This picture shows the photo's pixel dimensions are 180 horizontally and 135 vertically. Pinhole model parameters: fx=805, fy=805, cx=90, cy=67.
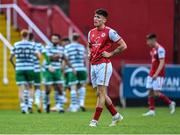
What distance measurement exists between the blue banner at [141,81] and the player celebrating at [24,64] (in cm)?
620

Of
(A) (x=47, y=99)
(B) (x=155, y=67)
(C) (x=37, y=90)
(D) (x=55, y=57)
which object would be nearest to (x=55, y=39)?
(D) (x=55, y=57)

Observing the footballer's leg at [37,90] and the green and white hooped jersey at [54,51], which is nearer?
the green and white hooped jersey at [54,51]

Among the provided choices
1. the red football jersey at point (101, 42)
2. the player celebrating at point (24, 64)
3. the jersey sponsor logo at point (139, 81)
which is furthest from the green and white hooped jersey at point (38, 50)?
the red football jersey at point (101, 42)

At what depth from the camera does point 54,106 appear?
2705 centimetres

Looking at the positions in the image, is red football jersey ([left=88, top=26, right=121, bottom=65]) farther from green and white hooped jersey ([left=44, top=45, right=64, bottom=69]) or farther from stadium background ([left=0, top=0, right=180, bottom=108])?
stadium background ([left=0, top=0, right=180, bottom=108])

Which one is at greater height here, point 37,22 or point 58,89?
point 37,22

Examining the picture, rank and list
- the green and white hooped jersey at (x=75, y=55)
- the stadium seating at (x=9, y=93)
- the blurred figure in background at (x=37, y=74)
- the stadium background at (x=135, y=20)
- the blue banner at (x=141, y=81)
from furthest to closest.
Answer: the stadium background at (x=135, y=20) → the blue banner at (x=141, y=81) → the stadium seating at (x=9, y=93) → the green and white hooped jersey at (x=75, y=55) → the blurred figure in background at (x=37, y=74)

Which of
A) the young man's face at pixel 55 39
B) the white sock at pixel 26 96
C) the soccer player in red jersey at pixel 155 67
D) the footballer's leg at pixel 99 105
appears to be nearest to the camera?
the footballer's leg at pixel 99 105

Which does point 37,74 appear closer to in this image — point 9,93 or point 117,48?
point 9,93

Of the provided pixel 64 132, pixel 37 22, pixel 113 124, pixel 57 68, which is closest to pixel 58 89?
pixel 57 68

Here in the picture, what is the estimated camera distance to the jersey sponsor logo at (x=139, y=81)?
29.4m

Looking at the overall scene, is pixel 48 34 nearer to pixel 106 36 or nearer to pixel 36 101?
pixel 36 101

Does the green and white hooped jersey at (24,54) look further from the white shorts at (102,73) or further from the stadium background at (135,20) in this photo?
the white shorts at (102,73)

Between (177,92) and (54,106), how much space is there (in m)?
5.19
